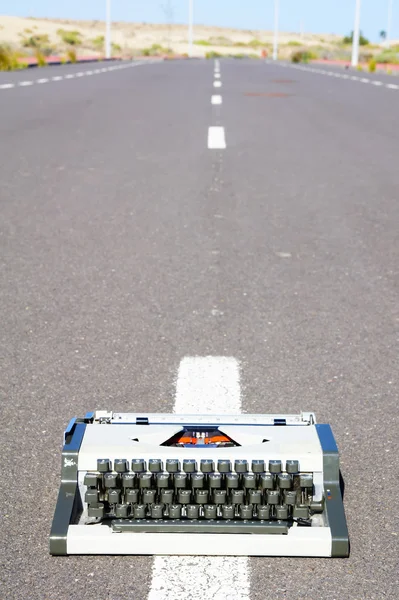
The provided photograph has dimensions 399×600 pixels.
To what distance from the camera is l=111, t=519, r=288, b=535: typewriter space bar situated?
2.74 metres

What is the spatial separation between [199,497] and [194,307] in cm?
253

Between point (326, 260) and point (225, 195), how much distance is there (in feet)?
8.38

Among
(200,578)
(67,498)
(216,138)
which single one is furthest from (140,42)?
(200,578)

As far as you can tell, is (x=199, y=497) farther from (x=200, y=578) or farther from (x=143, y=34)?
(x=143, y=34)

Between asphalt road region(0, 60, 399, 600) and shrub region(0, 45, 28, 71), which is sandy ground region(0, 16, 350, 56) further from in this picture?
asphalt road region(0, 60, 399, 600)

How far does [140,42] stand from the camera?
135 metres

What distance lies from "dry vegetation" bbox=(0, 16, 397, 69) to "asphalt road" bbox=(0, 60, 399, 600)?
29.7 metres

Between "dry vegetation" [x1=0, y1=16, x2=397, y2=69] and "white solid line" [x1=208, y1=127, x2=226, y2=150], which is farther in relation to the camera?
"dry vegetation" [x1=0, y1=16, x2=397, y2=69]

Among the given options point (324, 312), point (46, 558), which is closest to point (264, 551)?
point (46, 558)

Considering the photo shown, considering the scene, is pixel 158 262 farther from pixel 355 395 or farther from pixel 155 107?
pixel 155 107

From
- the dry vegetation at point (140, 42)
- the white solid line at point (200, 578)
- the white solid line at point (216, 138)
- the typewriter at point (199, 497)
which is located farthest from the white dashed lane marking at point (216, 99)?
the dry vegetation at point (140, 42)

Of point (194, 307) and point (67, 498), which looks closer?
point (67, 498)

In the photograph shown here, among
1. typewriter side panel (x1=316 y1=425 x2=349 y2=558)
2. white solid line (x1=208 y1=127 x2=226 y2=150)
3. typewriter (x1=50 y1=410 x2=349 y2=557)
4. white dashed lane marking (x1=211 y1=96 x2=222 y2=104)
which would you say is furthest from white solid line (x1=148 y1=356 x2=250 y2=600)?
white dashed lane marking (x1=211 y1=96 x2=222 y2=104)

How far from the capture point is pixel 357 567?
107 inches
